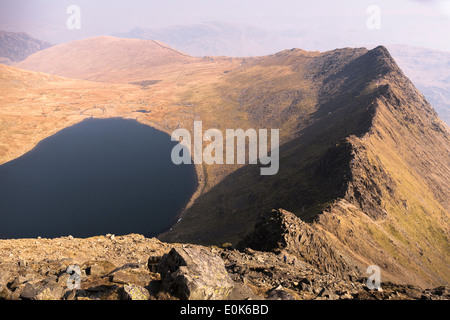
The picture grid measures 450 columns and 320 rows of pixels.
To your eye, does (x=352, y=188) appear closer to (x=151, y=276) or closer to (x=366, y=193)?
(x=366, y=193)

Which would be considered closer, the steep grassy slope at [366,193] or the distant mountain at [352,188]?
the distant mountain at [352,188]

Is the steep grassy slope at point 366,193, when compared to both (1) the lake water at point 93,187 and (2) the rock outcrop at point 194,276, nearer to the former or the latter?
(1) the lake water at point 93,187

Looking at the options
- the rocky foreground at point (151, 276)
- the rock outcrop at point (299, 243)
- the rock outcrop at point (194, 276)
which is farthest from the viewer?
the rock outcrop at point (299, 243)

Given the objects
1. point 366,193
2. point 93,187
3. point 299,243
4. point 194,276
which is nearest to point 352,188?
point 366,193

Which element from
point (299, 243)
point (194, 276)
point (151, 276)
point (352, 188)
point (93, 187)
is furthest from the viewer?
point (93, 187)

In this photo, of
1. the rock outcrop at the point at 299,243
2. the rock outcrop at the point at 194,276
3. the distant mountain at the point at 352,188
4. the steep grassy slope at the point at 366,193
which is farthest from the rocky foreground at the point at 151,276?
the steep grassy slope at the point at 366,193

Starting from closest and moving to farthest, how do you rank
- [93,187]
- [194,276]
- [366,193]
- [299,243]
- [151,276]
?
1. [194,276]
2. [151,276]
3. [299,243]
4. [366,193]
5. [93,187]

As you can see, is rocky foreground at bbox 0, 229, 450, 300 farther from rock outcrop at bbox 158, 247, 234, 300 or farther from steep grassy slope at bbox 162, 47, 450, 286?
steep grassy slope at bbox 162, 47, 450, 286

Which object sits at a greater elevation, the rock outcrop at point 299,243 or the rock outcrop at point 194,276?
the rock outcrop at point 194,276
